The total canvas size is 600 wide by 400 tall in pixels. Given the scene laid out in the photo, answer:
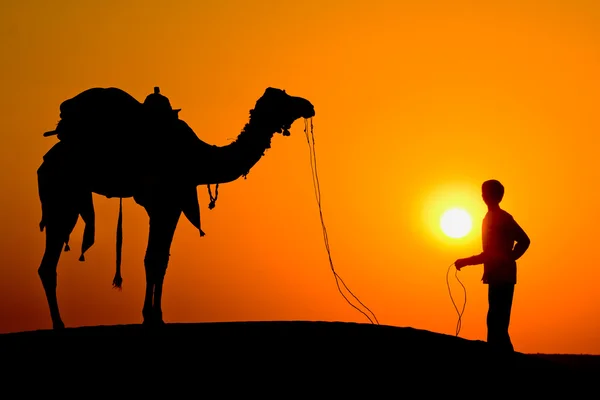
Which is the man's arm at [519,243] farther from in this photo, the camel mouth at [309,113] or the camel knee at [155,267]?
the camel knee at [155,267]

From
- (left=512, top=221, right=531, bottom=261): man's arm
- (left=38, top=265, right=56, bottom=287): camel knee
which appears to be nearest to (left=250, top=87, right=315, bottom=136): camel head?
(left=38, top=265, right=56, bottom=287): camel knee

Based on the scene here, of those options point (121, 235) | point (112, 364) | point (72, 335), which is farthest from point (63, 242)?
point (112, 364)

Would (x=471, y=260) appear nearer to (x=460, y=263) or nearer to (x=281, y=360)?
(x=460, y=263)

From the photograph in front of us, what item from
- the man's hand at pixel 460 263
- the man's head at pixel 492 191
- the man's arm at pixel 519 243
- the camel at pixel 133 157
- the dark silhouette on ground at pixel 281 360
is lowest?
the dark silhouette on ground at pixel 281 360

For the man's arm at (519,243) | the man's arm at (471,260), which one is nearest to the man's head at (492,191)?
the man's arm at (519,243)

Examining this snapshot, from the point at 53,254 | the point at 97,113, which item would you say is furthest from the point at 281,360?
the point at 97,113

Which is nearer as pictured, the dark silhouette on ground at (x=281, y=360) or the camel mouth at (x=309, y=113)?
the dark silhouette on ground at (x=281, y=360)

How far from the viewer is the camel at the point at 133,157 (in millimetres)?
15906

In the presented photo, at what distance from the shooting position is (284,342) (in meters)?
12.4

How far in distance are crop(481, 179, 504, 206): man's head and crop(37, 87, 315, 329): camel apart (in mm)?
3923

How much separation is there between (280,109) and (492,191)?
4310 mm

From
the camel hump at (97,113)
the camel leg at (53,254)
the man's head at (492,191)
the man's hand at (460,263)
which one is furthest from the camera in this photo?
the camel hump at (97,113)

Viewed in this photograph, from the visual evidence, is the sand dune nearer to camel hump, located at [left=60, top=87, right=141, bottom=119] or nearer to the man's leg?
the man's leg

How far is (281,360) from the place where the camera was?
1159 cm
